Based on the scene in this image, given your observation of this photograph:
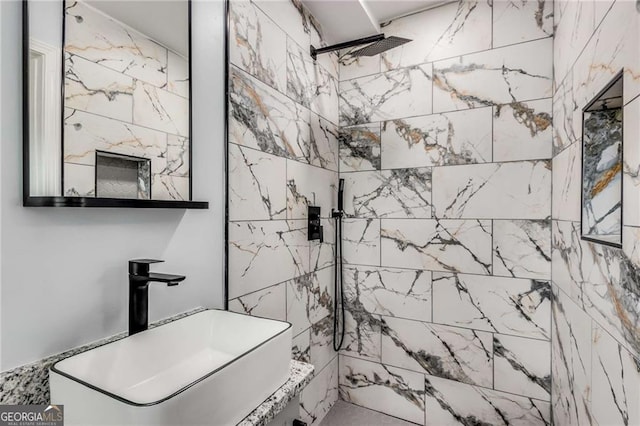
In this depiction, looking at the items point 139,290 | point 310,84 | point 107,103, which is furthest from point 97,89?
point 310,84

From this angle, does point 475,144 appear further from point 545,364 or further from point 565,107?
point 545,364

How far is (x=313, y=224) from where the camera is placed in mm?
2066

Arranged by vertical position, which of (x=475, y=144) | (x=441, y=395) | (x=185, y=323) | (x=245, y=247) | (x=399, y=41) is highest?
(x=399, y=41)

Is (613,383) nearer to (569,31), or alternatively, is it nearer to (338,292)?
(569,31)

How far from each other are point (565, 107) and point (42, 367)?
7.24ft

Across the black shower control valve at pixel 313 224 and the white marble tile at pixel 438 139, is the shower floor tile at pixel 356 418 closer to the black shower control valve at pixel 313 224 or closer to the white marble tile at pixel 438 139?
the black shower control valve at pixel 313 224

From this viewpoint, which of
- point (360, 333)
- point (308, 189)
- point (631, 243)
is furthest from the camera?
point (360, 333)

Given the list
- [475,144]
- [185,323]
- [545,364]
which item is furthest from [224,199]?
[545,364]

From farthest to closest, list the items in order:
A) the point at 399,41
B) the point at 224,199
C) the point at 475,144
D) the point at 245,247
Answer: the point at 475,144, the point at 399,41, the point at 245,247, the point at 224,199

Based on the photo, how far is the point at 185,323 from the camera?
112 cm

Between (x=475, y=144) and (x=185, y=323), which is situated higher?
(x=475, y=144)

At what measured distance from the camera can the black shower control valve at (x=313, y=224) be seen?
2.04 metres

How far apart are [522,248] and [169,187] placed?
1.93 m

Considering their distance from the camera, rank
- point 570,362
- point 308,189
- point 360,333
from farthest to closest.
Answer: point 360,333
point 308,189
point 570,362
